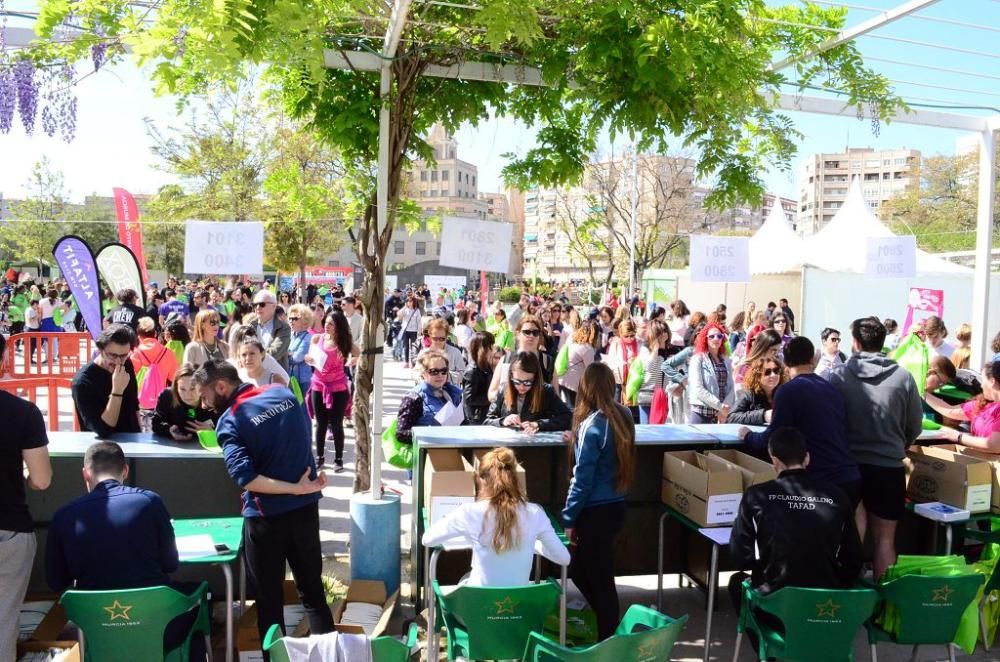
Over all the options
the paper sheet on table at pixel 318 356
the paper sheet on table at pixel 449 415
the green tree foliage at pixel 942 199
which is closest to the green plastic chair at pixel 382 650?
the paper sheet on table at pixel 449 415

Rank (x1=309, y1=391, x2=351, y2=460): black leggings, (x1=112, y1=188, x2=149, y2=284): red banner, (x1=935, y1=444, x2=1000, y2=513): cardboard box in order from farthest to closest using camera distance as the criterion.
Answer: (x1=112, y1=188, x2=149, y2=284): red banner < (x1=309, y1=391, x2=351, y2=460): black leggings < (x1=935, y1=444, x2=1000, y2=513): cardboard box

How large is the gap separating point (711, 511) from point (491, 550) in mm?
1546

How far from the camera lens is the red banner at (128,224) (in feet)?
48.4

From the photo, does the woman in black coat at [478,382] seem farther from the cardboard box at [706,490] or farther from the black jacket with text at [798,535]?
the black jacket with text at [798,535]

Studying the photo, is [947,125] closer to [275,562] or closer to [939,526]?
[939,526]

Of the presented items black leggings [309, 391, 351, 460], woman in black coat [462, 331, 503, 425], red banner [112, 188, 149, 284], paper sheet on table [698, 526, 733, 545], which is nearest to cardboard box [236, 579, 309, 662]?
paper sheet on table [698, 526, 733, 545]

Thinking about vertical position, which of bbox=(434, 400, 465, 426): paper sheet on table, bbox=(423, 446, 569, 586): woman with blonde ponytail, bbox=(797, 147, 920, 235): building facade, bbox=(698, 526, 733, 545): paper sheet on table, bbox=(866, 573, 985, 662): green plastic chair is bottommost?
bbox=(866, 573, 985, 662): green plastic chair

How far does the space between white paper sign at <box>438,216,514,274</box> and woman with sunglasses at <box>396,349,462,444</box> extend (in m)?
0.89

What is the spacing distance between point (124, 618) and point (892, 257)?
990 cm

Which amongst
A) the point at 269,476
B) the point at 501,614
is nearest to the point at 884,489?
the point at 501,614

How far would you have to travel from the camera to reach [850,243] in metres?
18.2

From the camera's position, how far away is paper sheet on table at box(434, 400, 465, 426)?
6.02m

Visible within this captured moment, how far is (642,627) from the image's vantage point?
339 centimetres

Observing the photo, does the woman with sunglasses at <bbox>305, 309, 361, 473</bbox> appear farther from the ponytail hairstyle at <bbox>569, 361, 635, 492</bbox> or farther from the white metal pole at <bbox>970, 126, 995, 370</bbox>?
the white metal pole at <bbox>970, 126, 995, 370</bbox>
